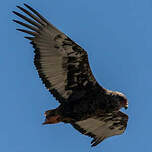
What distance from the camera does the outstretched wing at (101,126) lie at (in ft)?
54.9

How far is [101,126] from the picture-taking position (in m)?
16.9

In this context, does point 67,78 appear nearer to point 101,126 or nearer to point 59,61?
point 59,61

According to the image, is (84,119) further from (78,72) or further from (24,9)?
(24,9)

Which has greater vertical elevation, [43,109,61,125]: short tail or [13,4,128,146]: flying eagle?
[13,4,128,146]: flying eagle

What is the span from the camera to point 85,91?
15516mm

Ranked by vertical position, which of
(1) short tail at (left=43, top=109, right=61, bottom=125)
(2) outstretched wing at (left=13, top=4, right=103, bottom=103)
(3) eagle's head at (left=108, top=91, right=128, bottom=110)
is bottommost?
(1) short tail at (left=43, top=109, right=61, bottom=125)

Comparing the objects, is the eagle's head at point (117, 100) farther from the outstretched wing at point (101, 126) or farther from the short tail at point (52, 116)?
the short tail at point (52, 116)

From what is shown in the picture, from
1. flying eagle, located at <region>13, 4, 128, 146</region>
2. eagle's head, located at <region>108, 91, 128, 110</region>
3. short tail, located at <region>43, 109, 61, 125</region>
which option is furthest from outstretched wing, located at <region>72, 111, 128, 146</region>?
short tail, located at <region>43, 109, 61, 125</region>

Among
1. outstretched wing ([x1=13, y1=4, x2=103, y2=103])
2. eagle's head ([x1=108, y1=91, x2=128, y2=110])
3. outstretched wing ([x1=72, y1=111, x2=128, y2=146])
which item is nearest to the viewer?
outstretched wing ([x1=13, y1=4, x2=103, y2=103])

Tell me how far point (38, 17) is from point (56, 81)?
2156 millimetres

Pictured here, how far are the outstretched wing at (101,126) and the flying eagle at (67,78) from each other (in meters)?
0.82

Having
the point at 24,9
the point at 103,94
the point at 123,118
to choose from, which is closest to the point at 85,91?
the point at 103,94

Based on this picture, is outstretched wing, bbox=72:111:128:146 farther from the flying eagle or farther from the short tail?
the short tail

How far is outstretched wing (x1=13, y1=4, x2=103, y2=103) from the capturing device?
14.7 meters
